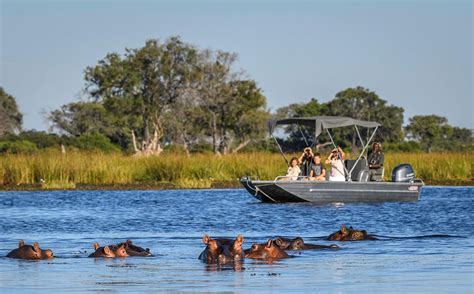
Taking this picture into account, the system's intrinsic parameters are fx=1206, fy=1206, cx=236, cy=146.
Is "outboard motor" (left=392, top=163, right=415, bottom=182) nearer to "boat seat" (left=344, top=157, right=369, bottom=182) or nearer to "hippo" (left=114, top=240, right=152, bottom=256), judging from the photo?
"boat seat" (left=344, top=157, right=369, bottom=182)

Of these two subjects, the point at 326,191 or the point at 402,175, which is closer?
the point at 326,191

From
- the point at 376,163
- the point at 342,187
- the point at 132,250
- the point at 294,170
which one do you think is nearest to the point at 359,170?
the point at 376,163

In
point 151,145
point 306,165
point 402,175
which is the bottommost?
point 402,175

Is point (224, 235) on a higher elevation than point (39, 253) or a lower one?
higher

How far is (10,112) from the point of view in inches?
3137

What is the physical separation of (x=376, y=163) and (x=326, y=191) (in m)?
1.97

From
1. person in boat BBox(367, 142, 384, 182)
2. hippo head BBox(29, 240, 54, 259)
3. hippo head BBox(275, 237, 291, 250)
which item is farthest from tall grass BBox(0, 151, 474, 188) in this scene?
hippo head BBox(29, 240, 54, 259)

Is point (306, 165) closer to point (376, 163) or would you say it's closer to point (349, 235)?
point (376, 163)

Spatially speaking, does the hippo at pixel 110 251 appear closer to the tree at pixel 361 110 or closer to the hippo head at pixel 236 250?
the hippo head at pixel 236 250

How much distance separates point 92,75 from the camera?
6894 cm

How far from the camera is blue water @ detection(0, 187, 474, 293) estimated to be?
1333 cm

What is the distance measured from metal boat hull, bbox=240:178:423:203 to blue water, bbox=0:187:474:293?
1.27ft

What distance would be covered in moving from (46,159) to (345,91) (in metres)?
42.8

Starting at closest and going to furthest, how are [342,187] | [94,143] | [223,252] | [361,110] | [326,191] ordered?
1. [223,252]
2. [326,191]
3. [342,187]
4. [94,143]
5. [361,110]
